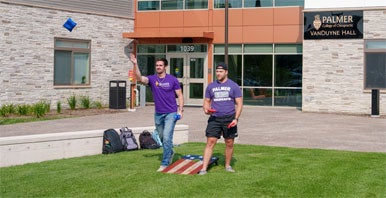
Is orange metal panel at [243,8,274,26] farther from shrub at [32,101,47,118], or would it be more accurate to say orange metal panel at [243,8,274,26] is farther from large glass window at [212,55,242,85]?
shrub at [32,101,47,118]

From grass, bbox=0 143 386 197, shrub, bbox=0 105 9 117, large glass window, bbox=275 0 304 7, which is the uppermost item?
large glass window, bbox=275 0 304 7

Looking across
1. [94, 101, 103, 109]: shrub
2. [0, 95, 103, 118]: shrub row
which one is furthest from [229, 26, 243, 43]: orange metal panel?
[0, 95, 103, 118]: shrub row

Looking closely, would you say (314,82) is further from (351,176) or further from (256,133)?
(351,176)

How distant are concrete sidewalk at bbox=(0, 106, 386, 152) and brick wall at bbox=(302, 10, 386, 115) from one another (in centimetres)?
96

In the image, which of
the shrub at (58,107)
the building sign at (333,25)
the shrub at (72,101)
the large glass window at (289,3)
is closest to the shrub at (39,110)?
the shrub at (58,107)

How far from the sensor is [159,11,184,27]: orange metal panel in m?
26.2

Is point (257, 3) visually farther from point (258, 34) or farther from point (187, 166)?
point (187, 166)

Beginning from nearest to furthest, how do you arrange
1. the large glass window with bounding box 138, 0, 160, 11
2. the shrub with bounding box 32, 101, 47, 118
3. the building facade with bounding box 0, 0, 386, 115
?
1. the shrub with bounding box 32, 101, 47, 118
2. the building facade with bounding box 0, 0, 386, 115
3. the large glass window with bounding box 138, 0, 160, 11

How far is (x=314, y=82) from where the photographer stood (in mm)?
22469

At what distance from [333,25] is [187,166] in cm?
1466

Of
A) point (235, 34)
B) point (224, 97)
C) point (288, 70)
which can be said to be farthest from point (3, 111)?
point (224, 97)

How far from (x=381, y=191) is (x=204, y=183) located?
8.31 ft

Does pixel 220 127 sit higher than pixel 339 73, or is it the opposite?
pixel 339 73

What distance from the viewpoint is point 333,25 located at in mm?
22078
